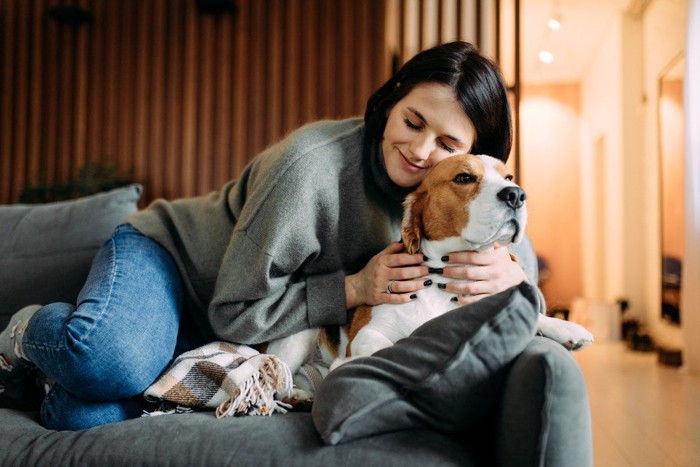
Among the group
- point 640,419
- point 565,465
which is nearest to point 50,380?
point 565,465

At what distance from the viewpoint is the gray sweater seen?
5.14 feet

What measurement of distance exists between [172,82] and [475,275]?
369 cm

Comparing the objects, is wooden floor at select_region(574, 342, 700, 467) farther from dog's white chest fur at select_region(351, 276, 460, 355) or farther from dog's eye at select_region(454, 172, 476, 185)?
dog's eye at select_region(454, 172, 476, 185)

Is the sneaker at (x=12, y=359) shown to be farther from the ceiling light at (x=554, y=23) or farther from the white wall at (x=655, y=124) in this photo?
the ceiling light at (x=554, y=23)

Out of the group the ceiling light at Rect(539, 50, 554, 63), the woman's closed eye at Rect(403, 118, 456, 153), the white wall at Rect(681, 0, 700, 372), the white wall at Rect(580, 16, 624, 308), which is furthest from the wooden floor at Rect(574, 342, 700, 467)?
the ceiling light at Rect(539, 50, 554, 63)

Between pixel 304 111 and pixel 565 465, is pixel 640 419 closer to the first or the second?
pixel 565 465

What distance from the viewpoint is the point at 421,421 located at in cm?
112

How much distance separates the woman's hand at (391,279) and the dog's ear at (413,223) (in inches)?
1.1

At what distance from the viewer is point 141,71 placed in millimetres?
4520

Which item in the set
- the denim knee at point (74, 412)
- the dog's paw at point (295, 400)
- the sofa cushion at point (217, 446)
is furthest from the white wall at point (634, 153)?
the denim knee at point (74, 412)

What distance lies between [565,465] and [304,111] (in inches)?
141

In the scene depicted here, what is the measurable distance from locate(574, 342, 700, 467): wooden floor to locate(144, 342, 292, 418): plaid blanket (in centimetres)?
131

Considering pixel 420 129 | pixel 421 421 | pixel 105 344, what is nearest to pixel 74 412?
pixel 105 344

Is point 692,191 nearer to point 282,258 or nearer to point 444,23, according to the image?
point 444,23
